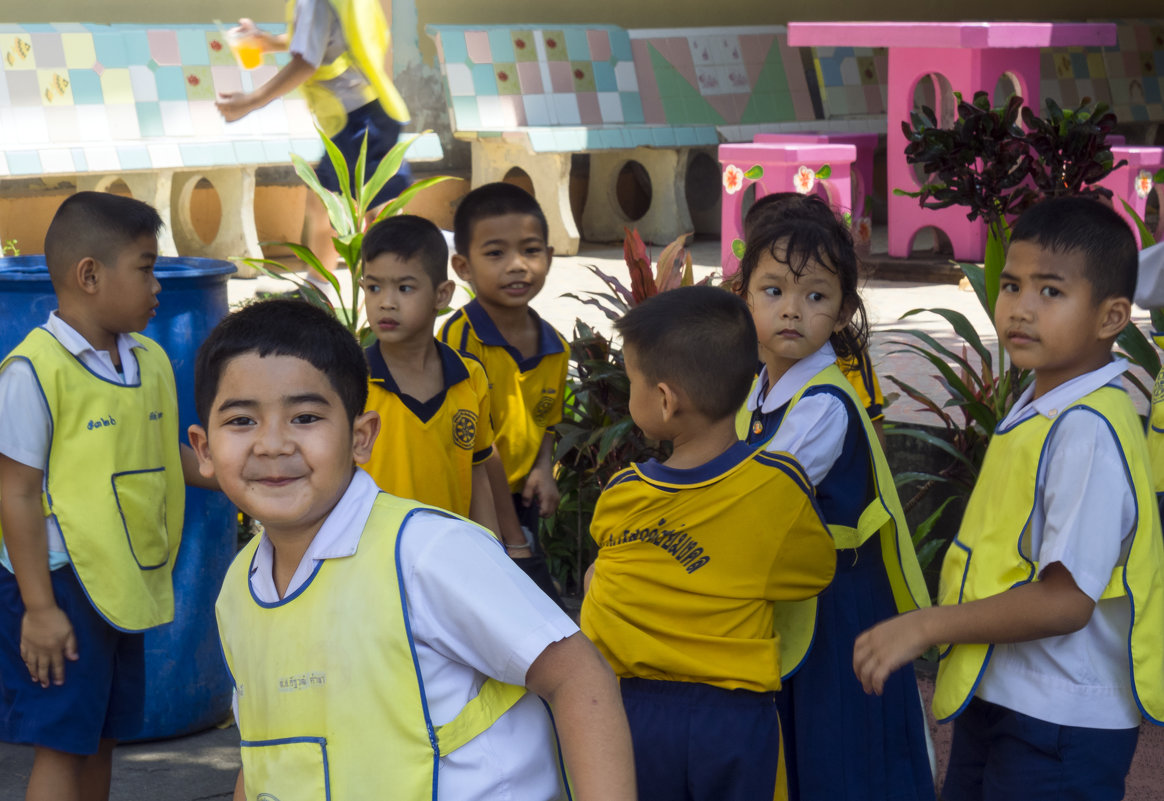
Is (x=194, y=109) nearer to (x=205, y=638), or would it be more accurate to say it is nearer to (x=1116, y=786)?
(x=205, y=638)

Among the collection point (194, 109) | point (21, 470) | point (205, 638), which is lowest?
point (205, 638)

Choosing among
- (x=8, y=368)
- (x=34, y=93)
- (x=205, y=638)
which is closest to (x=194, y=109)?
(x=34, y=93)

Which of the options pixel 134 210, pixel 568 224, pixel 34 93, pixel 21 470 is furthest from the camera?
pixel 568 224

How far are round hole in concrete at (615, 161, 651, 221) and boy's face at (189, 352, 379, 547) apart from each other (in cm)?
888

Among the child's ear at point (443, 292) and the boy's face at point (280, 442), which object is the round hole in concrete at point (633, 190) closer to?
the child's ear at point (443, 292)

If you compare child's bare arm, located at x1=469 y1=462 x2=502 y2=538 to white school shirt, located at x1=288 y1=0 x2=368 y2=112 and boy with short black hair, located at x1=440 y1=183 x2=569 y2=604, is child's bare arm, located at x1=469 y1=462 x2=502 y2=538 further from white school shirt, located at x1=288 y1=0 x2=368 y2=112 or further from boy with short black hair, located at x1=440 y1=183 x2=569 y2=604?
white school shirt, located at x1=288 y1=0 x2=368 y2=112

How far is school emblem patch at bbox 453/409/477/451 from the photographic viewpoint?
2.94 meters

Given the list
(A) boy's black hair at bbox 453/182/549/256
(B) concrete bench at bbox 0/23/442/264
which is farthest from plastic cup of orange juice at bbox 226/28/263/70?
(A) boy's black hair at bbox 453/182/549/256

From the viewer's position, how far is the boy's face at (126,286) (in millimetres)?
2551

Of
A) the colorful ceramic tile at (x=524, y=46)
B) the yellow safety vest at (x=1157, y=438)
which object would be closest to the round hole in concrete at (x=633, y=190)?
the colorful ceramic tile at (x=524, y=46)

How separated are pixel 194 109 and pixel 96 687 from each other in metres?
5.91

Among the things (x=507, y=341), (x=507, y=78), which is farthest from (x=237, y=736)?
(x=507, y=78)

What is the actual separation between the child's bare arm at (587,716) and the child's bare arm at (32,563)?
1332 mm

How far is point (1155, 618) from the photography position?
1999mm
